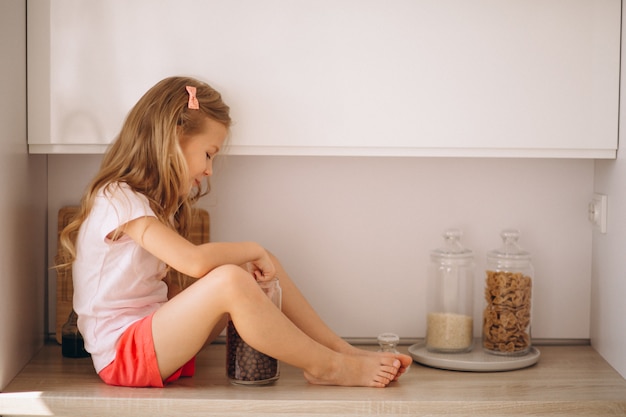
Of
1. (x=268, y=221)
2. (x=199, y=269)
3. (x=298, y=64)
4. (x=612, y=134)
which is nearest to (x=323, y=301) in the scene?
(x=268, y=221)

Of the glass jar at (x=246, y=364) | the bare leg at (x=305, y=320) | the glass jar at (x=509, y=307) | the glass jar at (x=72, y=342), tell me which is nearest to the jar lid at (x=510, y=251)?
the glass jar at (x=509, y=307)

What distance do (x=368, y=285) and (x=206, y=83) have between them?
2.21 feet

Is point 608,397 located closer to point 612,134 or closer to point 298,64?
point 612,134

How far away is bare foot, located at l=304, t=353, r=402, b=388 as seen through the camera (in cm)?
172

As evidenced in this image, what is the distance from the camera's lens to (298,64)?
179cm

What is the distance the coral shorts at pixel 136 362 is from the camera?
66.1 inches

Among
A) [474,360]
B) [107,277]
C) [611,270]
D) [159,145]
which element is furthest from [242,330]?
[611,270]

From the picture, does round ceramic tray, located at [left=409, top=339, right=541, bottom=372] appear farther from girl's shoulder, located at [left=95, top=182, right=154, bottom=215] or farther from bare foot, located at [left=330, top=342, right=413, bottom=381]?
girl's shoulder, located at [left=95, top=182, right=154, bottom=215]

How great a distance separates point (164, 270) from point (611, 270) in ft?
3.41

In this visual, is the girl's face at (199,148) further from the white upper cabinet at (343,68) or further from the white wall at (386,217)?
the white wall at (386,217)

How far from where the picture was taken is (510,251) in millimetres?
1989

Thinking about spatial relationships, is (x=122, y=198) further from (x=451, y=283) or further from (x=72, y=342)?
(x=451, y=283)

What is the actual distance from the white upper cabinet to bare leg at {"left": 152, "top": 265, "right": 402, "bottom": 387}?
0.35 meters

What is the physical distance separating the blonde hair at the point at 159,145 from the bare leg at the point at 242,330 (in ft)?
0.64
